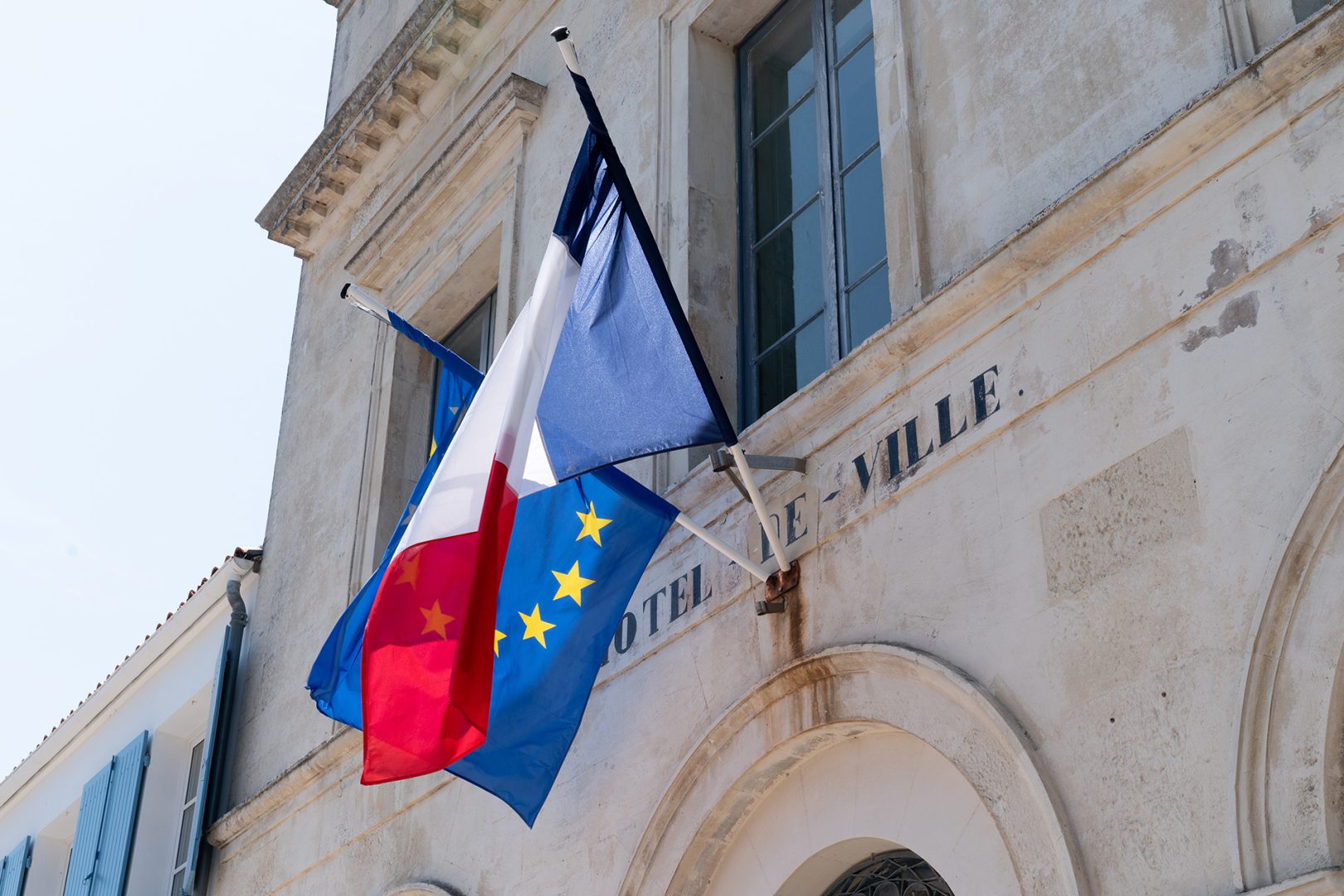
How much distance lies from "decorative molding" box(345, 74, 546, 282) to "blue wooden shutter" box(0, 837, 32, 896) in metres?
4.89

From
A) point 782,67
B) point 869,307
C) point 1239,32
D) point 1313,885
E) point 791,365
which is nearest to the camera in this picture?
point 1313,885

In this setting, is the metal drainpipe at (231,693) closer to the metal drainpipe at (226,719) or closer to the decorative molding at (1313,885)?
the metal drainpipe at (226,719)

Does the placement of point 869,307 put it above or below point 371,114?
below

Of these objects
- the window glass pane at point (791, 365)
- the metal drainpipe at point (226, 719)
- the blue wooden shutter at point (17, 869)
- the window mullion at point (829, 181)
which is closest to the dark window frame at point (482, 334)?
the metal drainpipe at point (226, 719)

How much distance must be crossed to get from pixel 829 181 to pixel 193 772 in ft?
19.1

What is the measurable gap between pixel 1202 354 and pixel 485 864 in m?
3.54

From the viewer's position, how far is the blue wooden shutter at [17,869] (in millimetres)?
11609

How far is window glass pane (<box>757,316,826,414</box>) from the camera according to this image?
6.29 metres

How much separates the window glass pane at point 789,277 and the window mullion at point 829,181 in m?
0.11

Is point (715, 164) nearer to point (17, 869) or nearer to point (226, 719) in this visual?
point (226, 719)

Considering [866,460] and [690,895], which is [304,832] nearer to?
[690,895]

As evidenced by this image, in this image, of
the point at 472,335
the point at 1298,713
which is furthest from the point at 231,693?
the point at 1298,713

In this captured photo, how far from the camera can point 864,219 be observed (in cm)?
624

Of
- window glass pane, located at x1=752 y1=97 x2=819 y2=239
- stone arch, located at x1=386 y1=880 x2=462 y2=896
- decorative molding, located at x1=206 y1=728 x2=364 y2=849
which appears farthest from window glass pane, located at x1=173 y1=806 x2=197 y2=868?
window glass pane, located at x1=752 y1=97 x2=819 y2=239
